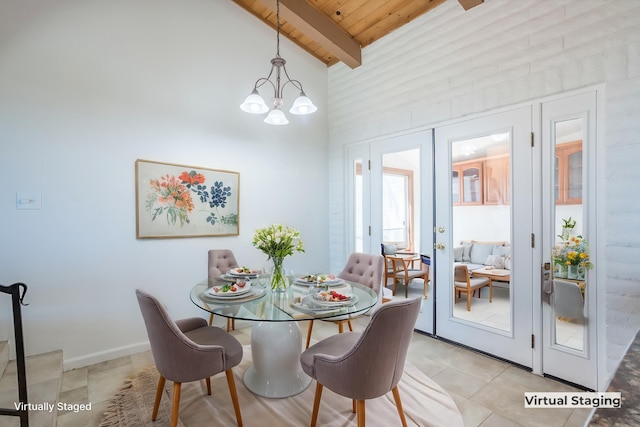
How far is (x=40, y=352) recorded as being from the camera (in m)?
2.51

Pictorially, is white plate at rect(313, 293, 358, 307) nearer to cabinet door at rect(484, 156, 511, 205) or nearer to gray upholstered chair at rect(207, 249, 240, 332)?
gray upholstered chair at rect(207, 249, 240, 332)

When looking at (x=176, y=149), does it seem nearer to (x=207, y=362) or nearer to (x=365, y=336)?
(x=207, y=362)

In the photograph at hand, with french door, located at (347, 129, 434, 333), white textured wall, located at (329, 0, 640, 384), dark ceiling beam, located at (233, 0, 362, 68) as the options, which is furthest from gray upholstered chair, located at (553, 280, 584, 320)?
dark ceiling beam, located at (233, 0, 362, 68)

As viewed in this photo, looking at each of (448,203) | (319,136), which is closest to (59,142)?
(319,136)

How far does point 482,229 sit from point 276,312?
2.17 metres

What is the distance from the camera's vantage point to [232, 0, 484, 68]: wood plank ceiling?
324 centimetres

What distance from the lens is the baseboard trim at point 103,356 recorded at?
2609mm

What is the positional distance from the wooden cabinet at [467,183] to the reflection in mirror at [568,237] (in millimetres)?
609

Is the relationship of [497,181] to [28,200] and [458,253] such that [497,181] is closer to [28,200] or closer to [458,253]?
[458,253]

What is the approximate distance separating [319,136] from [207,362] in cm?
338

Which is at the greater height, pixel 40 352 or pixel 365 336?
pixel 365 336

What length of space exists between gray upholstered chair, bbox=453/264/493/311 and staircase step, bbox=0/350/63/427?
325 centimetres

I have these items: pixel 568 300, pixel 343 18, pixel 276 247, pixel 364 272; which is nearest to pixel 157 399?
pixel 276 247

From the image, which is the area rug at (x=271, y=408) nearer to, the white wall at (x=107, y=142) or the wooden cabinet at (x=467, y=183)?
the white wall at (x=107, y=142)
